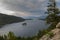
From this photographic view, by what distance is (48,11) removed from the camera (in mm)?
47938

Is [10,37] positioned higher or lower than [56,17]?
lower

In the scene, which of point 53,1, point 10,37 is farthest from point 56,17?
point 10,37

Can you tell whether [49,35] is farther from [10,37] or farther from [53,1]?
[10,37]

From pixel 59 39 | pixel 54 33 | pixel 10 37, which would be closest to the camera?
pixel 59 39

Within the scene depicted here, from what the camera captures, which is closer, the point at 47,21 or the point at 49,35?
the point at 49,35

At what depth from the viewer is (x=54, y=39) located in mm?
29672

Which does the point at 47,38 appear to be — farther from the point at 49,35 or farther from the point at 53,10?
the point at 53,10

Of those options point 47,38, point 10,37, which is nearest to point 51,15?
point 10,37

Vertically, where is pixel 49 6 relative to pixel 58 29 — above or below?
above

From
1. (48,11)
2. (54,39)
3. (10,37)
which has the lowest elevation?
(10,37)

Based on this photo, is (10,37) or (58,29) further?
(10,37)

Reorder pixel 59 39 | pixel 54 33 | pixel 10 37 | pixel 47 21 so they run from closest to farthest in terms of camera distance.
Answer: pixel 59 39
pixel 54 33
pixel 47 21
pixel 10 37

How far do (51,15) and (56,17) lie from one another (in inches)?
65.8

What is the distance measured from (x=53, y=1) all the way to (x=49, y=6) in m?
2.26
